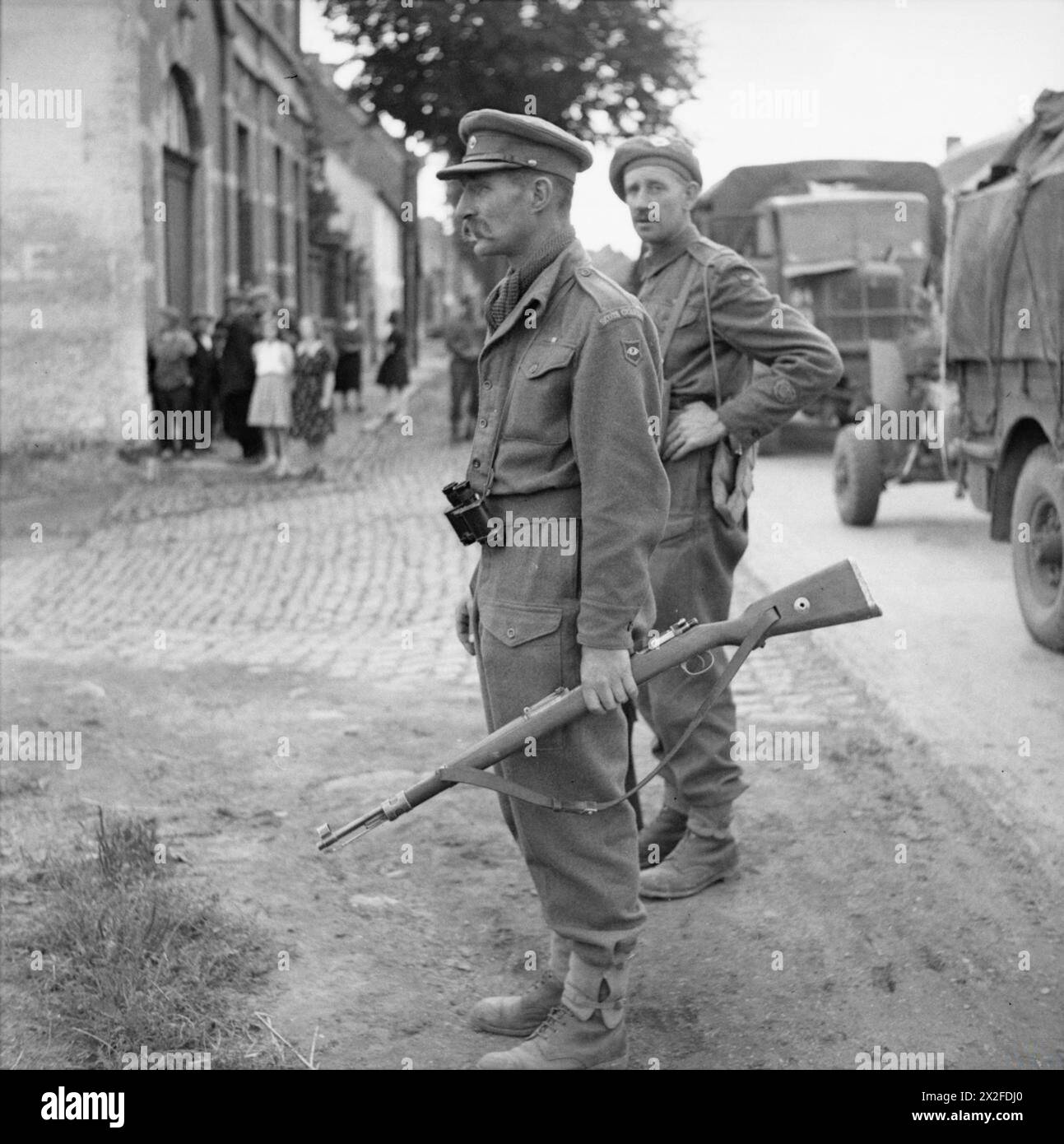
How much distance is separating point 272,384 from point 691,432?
11646mm

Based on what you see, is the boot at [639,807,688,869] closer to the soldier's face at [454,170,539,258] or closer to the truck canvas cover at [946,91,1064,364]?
the soldier's face at [454,170,539,258]

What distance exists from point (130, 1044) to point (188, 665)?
164 inches

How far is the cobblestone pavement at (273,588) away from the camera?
764 cm

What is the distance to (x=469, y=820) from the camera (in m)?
5.22

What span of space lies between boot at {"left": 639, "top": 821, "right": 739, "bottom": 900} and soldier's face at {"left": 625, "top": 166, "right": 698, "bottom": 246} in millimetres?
1644

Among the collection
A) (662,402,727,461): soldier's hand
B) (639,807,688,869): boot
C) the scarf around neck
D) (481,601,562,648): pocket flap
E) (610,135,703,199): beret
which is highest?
(610,135,703,199): beret

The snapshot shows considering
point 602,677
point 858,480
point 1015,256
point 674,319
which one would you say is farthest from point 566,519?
point 858,480

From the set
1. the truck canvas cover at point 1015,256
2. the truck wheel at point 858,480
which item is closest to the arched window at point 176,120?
the truck wheel at point 858,480

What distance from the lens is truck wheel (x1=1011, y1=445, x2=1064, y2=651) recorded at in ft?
24.4

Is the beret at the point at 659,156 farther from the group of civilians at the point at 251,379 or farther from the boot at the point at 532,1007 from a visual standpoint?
the group of civilians at the point at 251,379

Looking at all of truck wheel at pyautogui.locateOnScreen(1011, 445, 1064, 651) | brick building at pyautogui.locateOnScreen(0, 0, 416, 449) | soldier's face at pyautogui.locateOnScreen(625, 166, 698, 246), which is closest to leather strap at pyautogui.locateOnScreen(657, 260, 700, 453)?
soldier's face at pyautogui.locateOnScreen(625, 166, 698, 246)

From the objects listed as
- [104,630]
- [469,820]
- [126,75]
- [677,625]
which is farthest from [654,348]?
[126,75]

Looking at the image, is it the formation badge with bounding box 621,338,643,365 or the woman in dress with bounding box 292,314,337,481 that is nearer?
the formation badge with bounding box 621,338,643,365

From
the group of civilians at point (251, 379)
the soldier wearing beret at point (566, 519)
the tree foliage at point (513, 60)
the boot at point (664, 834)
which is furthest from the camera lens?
the tree foliage at point (513, 60)
